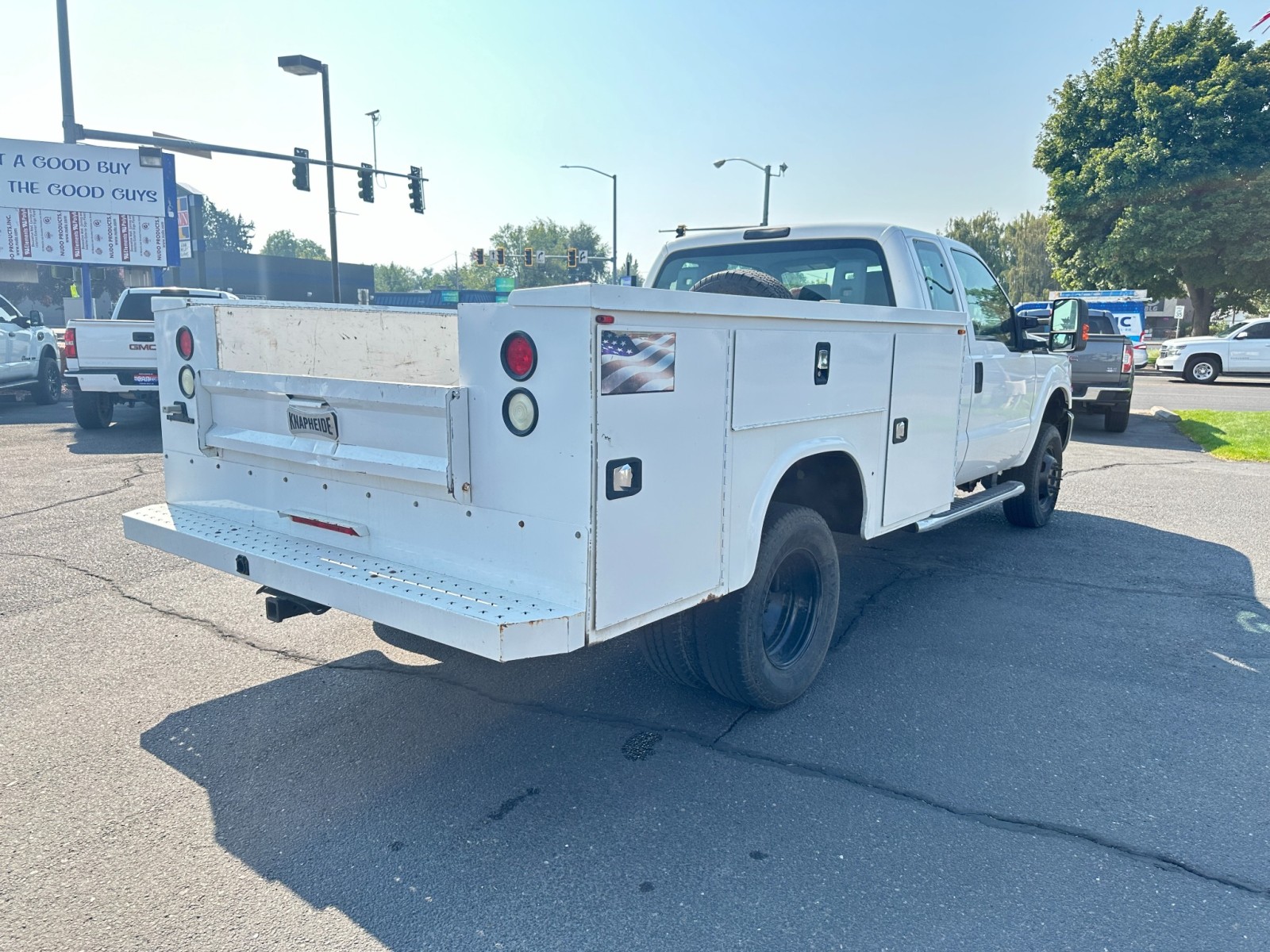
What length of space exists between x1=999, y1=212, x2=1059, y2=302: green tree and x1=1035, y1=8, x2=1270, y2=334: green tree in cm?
3376

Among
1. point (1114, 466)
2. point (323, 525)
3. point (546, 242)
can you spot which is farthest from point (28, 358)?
point (546, 242)

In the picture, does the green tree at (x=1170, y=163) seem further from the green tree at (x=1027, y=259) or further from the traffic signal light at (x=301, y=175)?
the green tree at (x=1027, y=259)

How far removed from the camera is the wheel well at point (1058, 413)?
740 centimetres

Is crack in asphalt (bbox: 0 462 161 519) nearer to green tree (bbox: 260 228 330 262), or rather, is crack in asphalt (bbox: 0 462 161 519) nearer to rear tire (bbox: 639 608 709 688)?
rear tire (bbox: 639 608 709 688)

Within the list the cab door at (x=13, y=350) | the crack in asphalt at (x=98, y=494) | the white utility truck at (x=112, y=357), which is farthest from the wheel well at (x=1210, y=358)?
the cab door at (x=13, y=350)

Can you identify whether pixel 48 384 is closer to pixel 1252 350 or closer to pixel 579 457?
pixel 579 457

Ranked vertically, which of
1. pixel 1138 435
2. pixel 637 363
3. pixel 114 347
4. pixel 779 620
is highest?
pixel 637 363

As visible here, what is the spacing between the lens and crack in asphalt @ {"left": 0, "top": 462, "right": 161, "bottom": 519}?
24.4 feet

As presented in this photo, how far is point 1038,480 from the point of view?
7.24m

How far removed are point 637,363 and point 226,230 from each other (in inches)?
5647

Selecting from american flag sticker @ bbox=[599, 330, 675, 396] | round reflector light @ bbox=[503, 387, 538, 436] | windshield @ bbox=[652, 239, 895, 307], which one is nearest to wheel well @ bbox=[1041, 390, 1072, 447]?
windshield @ bbox=[652, 239, 895, 307]

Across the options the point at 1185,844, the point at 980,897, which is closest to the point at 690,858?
the point at 980,897

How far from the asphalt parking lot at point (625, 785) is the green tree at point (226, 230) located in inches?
5331

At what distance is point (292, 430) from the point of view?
11.5 ft
